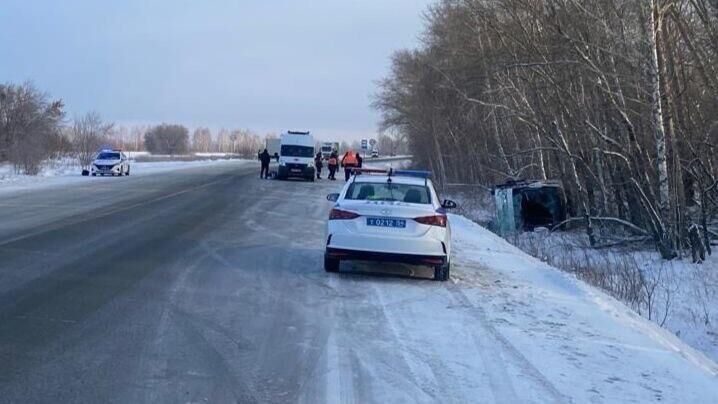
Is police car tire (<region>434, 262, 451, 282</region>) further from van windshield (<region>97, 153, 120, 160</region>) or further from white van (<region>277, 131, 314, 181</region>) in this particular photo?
van windshield (<region>97, 153, 120, 160</region>)

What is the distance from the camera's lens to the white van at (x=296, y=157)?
4609cm

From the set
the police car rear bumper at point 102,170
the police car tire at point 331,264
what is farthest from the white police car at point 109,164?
the police car tire at point 331,264

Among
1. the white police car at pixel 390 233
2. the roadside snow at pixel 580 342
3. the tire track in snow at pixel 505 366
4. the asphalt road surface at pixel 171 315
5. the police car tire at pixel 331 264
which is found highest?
the white police car at pixel 390 233

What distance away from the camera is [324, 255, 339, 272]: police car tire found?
11.4 metres

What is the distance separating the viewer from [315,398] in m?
5.55

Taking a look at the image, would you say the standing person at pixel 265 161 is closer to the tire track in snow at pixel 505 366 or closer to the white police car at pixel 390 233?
the white police car at pixel 390 233

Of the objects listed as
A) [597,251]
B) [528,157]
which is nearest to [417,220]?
[597,251]

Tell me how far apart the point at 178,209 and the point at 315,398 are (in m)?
17.7

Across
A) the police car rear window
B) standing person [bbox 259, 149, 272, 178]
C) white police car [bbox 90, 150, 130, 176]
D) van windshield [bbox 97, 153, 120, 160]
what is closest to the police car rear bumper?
white police car [bbox 90, 150, 130, 176]

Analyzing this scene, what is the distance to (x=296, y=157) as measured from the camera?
151 feet

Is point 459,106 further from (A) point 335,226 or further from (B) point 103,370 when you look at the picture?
(B) point 103,370

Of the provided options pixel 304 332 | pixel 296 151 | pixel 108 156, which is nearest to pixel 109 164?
pixel 108 156

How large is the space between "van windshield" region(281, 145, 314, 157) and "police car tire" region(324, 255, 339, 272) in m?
35.0

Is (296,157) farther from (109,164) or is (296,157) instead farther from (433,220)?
(433,220)
